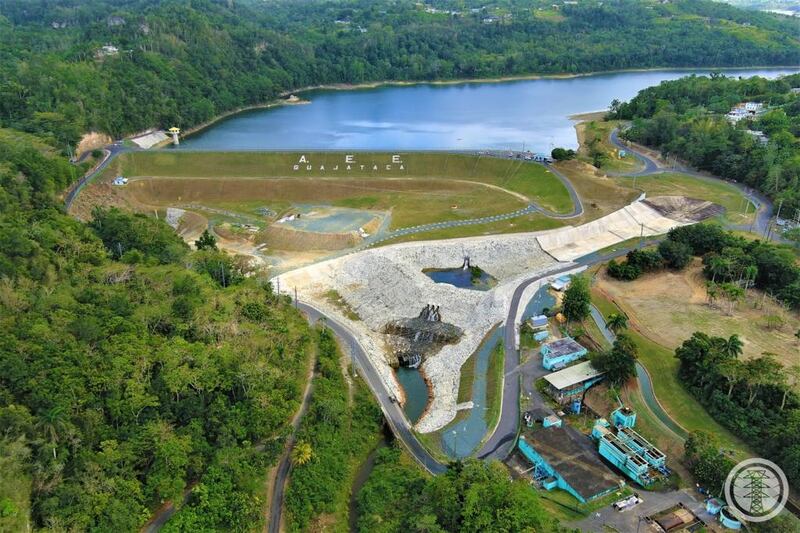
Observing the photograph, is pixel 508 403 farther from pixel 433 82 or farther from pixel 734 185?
pixel 433 82

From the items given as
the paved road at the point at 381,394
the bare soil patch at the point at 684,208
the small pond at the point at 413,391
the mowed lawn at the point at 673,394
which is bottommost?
the small pond at the point at 413,391

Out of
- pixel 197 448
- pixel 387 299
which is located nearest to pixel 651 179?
pixel 387 299

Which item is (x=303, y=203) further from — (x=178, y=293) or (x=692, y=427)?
(x=692, y=427)

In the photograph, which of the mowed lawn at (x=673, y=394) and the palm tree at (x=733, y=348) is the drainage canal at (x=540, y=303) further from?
the palm tree at (x=733, y=348)

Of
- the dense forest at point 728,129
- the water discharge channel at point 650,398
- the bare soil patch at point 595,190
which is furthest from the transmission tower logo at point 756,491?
the dense forest at point 728,129

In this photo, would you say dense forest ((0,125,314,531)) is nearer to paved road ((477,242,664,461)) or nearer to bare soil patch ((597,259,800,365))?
paved road ((477,242,664,461))

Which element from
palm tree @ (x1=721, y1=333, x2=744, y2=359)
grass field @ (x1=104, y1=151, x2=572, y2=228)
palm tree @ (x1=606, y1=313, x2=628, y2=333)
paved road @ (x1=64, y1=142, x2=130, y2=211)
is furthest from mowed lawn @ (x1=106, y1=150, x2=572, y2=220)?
palm tree @ (x1=721, y1=333, x2=744, y2=359)

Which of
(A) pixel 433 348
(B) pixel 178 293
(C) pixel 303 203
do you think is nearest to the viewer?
(B) pixel 178 293
